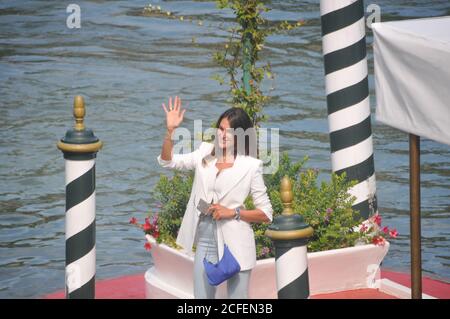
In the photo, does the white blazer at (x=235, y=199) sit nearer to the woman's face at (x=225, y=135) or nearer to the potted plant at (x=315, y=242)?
the woman's face at (x=225, y=135)

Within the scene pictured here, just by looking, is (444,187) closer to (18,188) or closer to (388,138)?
(388,138)

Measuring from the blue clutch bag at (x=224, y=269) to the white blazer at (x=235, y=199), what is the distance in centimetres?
4

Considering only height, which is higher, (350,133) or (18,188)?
(350,133)

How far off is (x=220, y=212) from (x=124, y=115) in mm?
9681

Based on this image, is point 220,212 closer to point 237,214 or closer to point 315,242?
point 237,214

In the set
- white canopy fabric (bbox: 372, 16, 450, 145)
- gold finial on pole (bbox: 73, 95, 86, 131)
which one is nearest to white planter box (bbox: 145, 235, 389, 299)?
gold finial on pole (bbox: 73, 95, 86, 131)

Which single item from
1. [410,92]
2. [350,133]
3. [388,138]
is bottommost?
[388,138]

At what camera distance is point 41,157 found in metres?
14.0

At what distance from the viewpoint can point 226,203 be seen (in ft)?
22.0

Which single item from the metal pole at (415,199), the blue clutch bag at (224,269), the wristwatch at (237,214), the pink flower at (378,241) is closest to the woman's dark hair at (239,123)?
the wristwatch at (237,214)

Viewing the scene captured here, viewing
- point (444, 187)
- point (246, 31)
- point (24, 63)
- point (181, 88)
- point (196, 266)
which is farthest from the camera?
point (24, 63)

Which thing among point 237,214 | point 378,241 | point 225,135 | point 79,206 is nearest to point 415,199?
point 237,214
